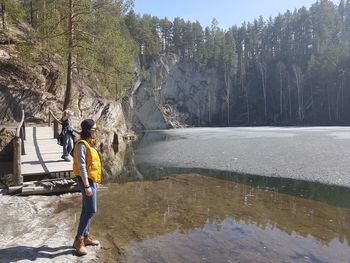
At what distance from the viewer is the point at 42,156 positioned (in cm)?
1333

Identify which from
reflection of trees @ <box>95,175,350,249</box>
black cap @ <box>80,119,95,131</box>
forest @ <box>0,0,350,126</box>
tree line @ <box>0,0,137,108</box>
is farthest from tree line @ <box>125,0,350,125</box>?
black cap @ <box>80,119,95,131</box>

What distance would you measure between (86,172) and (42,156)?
8.41 meters

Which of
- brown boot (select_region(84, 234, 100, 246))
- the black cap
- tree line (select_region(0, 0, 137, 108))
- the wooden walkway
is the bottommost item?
brown boot (select_region(84, 234, 100, 246))

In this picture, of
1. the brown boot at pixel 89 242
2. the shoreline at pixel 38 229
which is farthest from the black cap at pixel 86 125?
the shoreline at pixel 38 229

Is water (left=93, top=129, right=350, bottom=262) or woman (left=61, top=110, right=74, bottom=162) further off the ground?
woman (left=61, top=110, right=74, bottom=162)

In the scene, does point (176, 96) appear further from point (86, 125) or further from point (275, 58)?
point (86, 125)

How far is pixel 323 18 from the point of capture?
96.4 metres

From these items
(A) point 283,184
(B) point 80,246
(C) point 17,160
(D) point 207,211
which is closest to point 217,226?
(D) point 207,211

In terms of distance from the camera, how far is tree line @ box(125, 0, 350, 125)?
81.2 m

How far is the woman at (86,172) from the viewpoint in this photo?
5.66 m

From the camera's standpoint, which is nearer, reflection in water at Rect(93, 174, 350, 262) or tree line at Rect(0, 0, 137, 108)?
reflection in water at Rect(93, 174, 350, 262)

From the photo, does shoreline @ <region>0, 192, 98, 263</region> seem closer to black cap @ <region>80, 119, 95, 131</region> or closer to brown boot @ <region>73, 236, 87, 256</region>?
brown boot @ <region>73, 236, 87, 256</region>

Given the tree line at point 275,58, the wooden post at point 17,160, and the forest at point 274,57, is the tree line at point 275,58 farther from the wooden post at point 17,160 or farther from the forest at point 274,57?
the wooden post at point 17,160

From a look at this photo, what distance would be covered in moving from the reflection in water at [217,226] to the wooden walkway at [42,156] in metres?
1.85
